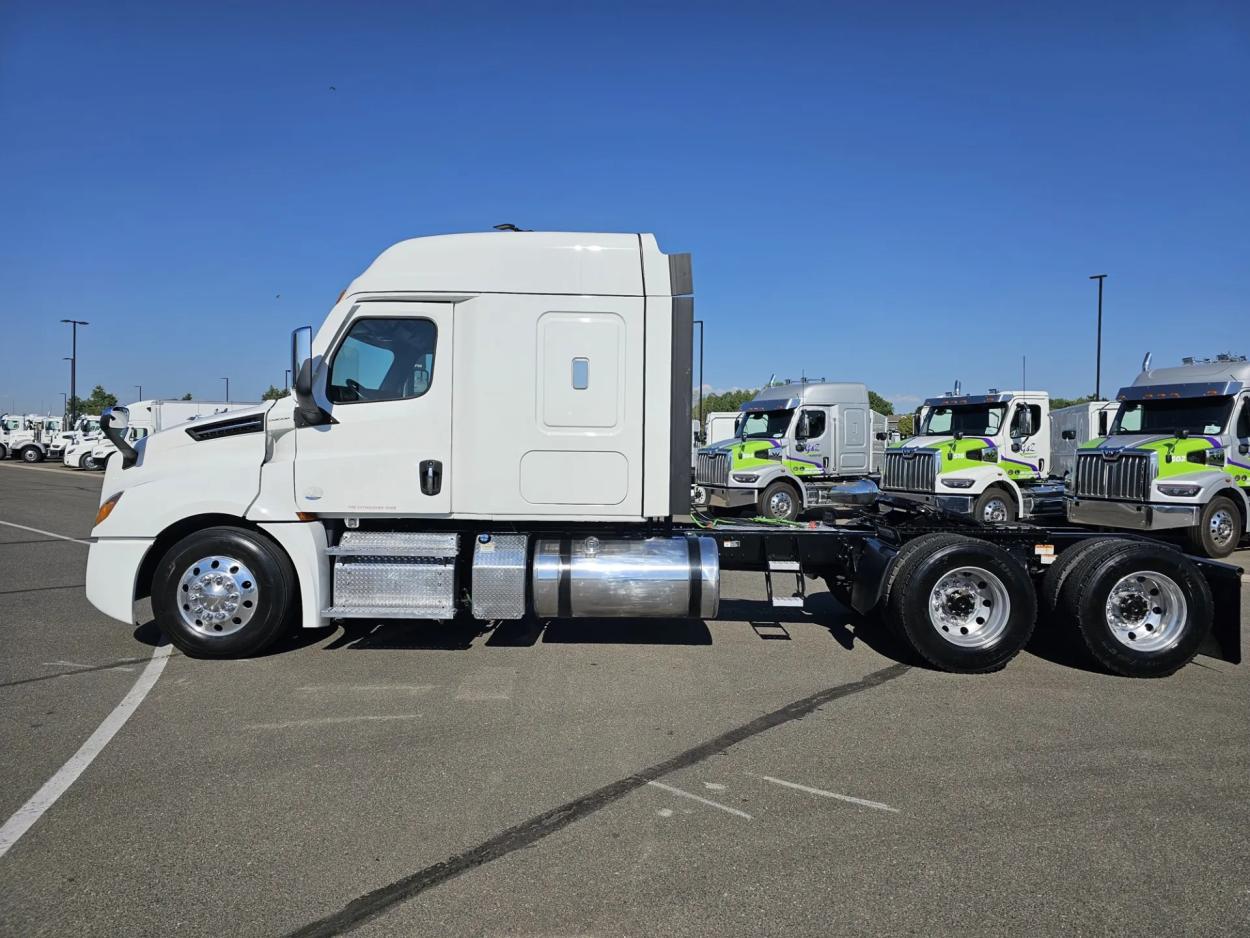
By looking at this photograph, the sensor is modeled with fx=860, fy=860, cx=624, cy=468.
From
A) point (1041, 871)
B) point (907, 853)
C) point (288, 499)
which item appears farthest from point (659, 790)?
point (288, 499)

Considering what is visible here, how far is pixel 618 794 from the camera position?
413 cm

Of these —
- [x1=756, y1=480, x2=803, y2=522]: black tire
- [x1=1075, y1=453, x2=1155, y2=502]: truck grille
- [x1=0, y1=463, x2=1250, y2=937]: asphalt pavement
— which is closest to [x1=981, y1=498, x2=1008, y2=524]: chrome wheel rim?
[x1=1075, y1=453, x2=1155, y2=502]: truck grille

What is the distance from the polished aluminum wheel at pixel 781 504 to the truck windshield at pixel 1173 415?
5.73m

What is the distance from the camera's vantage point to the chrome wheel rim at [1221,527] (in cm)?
1278

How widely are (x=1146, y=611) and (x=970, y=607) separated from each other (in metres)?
1.28

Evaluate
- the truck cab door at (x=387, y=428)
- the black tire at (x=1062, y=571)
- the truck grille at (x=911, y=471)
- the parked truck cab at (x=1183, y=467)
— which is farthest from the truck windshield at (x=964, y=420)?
the truck cab door at (x=387, y=428)

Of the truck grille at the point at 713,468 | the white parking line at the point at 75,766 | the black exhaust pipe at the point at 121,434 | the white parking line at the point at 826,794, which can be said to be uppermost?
the black exhaust pipe at the point at 121,434

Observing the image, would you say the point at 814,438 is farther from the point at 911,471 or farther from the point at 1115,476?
the point at 1115,476

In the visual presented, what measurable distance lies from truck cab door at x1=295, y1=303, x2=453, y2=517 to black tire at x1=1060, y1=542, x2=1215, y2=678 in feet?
15.7

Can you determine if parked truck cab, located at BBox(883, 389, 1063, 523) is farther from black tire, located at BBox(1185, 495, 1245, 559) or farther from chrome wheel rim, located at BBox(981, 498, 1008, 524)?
black tire, located at BBox(1185, 495, 1245, 559)

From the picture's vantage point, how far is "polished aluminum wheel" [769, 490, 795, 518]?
17016 mm

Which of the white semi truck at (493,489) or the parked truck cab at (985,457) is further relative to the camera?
the parked truck cab at (985,457)

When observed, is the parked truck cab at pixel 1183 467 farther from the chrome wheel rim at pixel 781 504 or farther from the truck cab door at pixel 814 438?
the truck cab door at pixel 814 438

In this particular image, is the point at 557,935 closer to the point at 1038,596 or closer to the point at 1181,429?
the point at 1038,596
